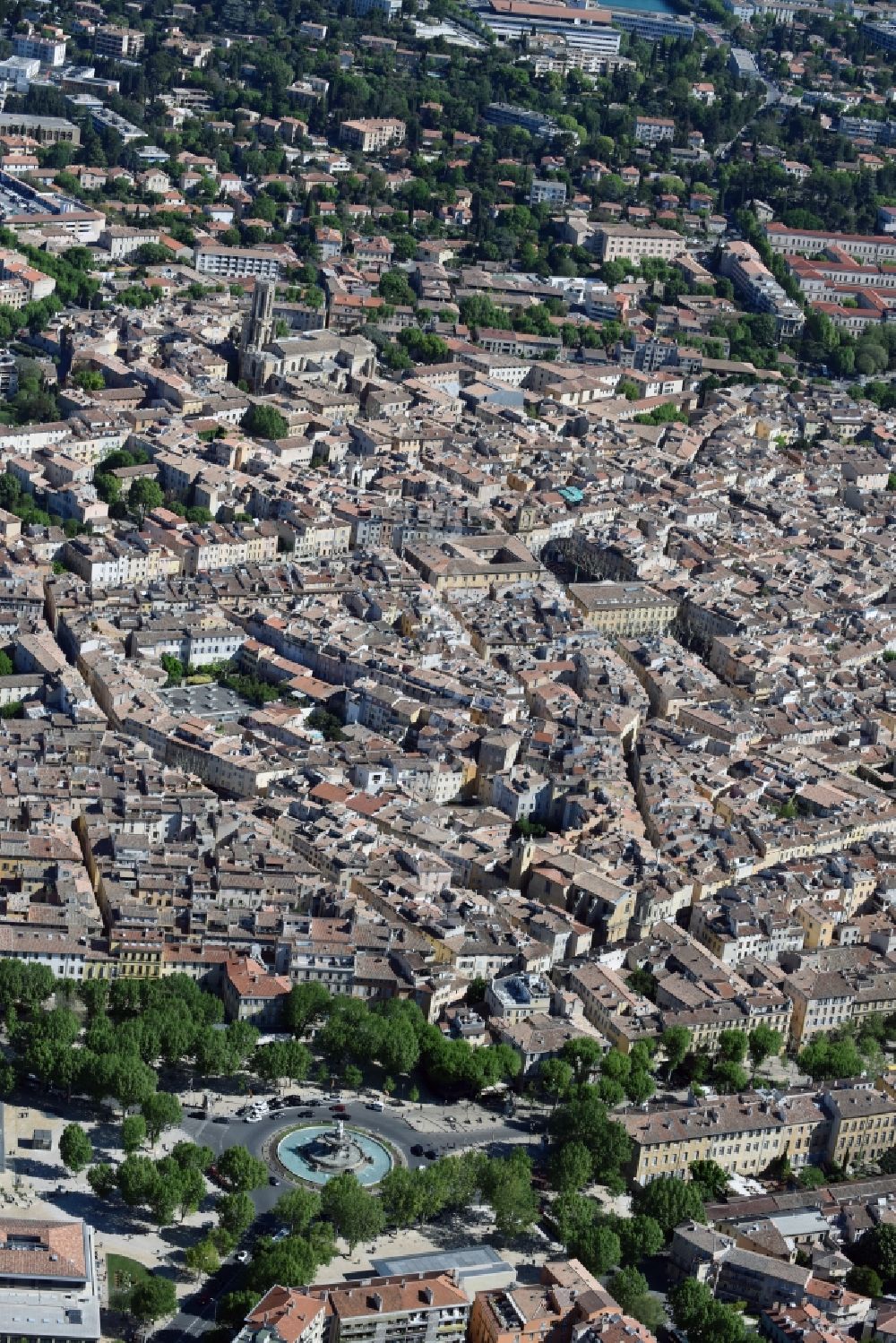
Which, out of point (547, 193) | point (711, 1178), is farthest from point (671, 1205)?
point (547, 193)

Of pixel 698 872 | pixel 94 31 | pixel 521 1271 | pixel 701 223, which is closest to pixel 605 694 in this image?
pixel 698 872

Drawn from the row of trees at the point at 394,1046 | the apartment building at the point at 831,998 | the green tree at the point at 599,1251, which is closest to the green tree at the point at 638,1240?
the green tree at the point at 599,1251

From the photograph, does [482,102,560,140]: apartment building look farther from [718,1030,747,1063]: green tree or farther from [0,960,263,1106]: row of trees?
[0,960,263,1106]: row of trees

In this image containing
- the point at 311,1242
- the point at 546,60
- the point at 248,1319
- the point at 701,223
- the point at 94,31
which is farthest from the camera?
the point at 546,60

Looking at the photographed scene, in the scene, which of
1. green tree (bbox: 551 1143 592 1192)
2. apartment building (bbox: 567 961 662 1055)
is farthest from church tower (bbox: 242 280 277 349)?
green tree (bbox: 551 1143 592 1192)

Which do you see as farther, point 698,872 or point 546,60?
point 546,60

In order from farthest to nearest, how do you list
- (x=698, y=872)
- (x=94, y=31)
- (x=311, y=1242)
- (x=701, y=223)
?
1. (x=94, y=31)
2. (x=701, y=223)
3. (x=698, y=872)
4. (x=311, y=1242)

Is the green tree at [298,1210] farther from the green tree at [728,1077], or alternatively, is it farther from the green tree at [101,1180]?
the green tree at [728,1077]

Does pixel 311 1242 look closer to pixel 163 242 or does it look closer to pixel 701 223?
pixel 163 242
